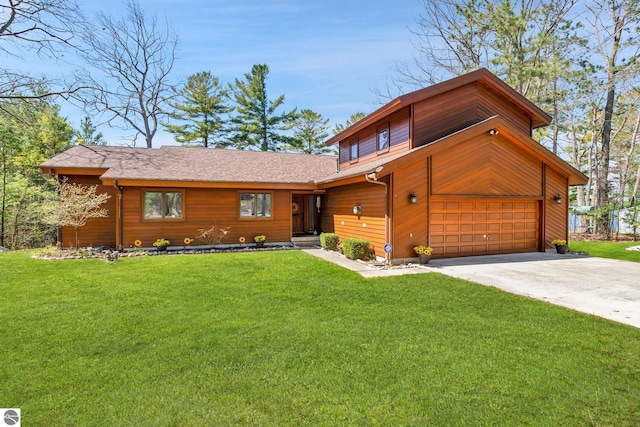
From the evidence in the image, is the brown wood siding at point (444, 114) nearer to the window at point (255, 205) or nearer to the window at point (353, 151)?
the window at point (353, 151)

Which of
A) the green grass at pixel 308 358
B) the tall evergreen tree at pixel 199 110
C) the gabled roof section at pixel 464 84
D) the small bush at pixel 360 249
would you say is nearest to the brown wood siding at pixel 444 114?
the gabled roof section at pixel 464 84

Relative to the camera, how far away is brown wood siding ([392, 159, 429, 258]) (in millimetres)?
9375

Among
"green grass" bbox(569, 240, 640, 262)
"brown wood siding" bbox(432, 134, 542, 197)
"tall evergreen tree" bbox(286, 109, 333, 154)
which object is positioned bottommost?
"green grass" bbox(569, 240, 640, 262)

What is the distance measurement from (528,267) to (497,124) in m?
4.50

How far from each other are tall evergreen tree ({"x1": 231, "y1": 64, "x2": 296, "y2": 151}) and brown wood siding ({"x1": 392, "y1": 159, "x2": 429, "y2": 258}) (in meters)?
19.5

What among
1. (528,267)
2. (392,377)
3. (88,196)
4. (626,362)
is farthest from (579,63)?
(88,196)

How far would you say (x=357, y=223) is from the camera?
37.7ft

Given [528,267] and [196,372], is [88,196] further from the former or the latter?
[528,267]

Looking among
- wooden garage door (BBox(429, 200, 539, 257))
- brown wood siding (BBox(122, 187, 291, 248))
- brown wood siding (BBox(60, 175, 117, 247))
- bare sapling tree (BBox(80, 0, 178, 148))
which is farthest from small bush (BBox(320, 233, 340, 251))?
bare sapling tree (BBox(80, 0, 178, 148))

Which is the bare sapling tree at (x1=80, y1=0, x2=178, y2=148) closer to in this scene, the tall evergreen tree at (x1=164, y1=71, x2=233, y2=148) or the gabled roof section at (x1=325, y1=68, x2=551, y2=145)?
the tall evergreen tree at (x1=164, y1=71, x2=233, y2=148)

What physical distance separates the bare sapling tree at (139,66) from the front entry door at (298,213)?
12419mm

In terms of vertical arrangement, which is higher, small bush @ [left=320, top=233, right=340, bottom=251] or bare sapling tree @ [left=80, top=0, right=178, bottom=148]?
bare sapling tree @ [left=80, top=0, right=178, bottom=148]

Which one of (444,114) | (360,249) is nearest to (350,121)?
(444,114)

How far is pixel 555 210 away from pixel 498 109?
4.27 metres
